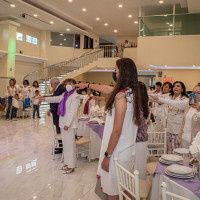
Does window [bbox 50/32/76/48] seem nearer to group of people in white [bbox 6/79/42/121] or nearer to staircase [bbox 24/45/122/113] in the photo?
staircase [bbox 24/45/122/113]

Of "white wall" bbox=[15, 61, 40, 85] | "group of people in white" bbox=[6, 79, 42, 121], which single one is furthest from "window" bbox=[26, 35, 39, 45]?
"group of people in white" bbox=[6, 79, 42, 121]

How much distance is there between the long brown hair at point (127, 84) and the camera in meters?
2.03

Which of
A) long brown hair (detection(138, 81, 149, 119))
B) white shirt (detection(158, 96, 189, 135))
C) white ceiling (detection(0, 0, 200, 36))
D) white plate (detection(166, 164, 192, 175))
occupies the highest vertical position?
white ceiling (detection(0, 0, 200, 36))

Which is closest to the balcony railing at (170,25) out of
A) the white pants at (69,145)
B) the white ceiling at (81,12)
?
the white ceiling at (81,12)

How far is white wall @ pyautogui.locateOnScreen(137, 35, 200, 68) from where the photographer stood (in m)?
10.1

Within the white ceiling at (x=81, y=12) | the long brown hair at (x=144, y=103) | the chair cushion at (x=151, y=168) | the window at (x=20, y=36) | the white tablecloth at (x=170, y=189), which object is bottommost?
the chair cushion at (x=151, y=168)

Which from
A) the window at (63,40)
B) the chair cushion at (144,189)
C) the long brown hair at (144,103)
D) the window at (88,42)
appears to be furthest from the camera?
the window at (88,42)

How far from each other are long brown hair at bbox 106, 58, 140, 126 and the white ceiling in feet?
34.2

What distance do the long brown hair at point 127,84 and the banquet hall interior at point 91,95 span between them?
0.40 m

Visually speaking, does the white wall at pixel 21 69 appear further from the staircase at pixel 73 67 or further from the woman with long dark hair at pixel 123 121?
the woman with long dark hair at pixel 123 121

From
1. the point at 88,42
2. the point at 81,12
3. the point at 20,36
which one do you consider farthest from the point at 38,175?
the point at 88,42

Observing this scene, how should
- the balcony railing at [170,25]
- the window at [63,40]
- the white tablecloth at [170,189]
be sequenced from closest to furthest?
the white tablecloth at [170,189] < the balcony railing at [170,25] < the window at [63,40]

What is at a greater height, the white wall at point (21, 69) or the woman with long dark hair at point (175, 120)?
the white wall at point (21, 69)

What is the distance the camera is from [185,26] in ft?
32.8
